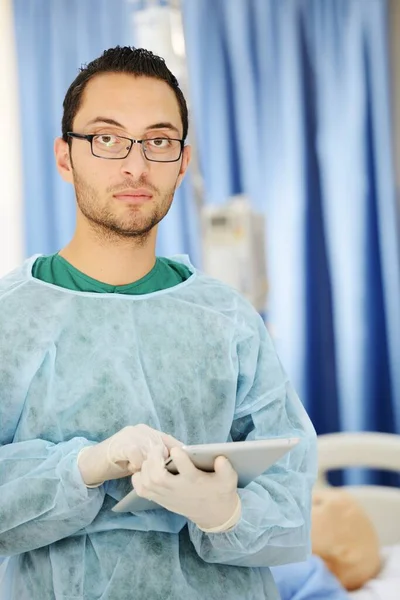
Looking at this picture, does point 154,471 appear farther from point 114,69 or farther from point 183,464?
point 114,69

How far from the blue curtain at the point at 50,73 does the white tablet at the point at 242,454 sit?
2.01 metres

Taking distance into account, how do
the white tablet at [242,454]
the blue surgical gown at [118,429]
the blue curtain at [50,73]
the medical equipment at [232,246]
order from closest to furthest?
the white tablet at [242,454] < the blue surgical gown at [118,429] < the medical equipment at [232,246] < the blue curtain at [50,73]

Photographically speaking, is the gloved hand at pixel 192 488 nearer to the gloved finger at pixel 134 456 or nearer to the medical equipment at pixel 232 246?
the gloved finger at pixel 134 456

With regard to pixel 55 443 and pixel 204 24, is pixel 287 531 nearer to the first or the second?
pixel 55 443

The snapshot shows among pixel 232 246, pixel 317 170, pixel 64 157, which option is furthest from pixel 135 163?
pixel 317 170

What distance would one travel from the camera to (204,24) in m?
3.21

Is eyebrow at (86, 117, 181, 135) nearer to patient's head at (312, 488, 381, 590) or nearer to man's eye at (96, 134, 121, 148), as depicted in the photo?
man's eye at (96, 134, 121, 148)

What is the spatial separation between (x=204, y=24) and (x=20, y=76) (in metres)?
0.74

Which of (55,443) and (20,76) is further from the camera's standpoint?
(20,76)

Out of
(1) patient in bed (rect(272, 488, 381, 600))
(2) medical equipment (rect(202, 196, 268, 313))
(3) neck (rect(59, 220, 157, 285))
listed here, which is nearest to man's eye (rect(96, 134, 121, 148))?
(3) neck (rect(59, 220, 157, 285))

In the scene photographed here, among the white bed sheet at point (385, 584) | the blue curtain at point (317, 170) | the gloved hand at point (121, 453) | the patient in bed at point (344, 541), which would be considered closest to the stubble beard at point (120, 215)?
the gloved hand at point (121, 453)

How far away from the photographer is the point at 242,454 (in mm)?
1072

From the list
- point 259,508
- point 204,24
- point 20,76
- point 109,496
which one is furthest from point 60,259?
point 204,24

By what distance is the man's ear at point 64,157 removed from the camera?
4.27ft
